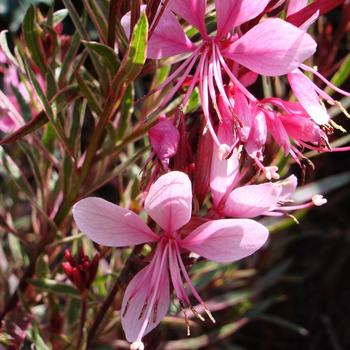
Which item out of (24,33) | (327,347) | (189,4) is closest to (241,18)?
(189,4)

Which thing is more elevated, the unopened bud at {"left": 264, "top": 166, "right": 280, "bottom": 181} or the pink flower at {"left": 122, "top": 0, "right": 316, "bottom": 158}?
the pink flower at {"left": 122, "top": 0, "right": 316, "bottom": 158}

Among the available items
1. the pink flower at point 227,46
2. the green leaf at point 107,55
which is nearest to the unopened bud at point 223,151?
the pink flower at point 227,46

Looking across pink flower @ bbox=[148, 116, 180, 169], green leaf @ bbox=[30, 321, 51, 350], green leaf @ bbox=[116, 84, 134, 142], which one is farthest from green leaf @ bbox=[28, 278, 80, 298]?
pink flower @ bbox=[148, 116, 180, 169]

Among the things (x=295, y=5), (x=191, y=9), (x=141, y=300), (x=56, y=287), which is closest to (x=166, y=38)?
(x=191, y=9)

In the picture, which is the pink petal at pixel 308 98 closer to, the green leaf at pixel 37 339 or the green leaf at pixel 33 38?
the green leaf at pixel 33 38

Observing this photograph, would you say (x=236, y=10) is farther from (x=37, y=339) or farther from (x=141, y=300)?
(x=37, y=339)

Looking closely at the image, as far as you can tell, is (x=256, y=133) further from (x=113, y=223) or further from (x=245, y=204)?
(x=113, y=223)

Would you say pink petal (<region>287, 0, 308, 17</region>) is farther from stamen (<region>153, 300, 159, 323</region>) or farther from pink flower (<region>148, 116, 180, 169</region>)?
stamen (<region>153, 300, 159, 323</region>)
